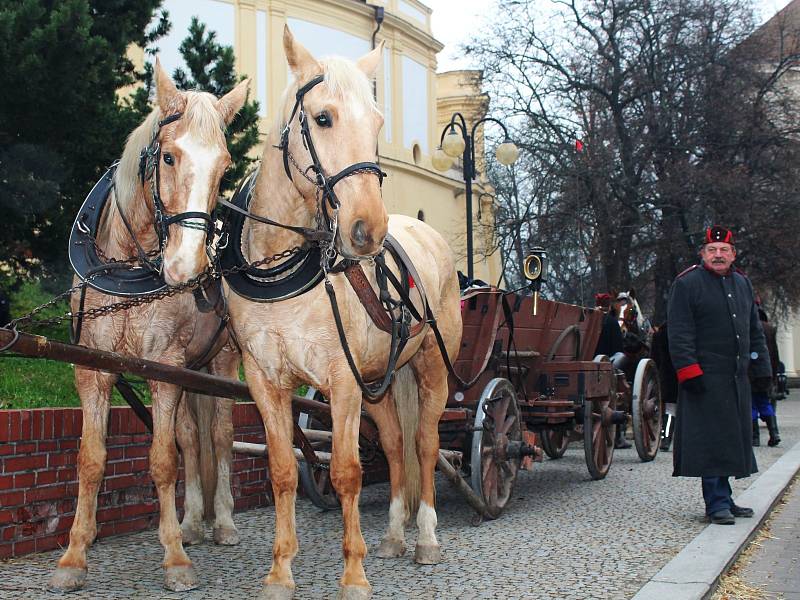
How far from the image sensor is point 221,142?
4.52 metres

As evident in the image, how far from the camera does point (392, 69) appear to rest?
34.0 metres

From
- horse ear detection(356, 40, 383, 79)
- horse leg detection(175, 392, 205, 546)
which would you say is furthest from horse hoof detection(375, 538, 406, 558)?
horse ear detection(356, 40, 383, 79)

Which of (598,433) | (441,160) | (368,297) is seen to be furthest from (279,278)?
(441,160)

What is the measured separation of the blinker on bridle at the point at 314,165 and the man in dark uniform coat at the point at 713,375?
343 cm

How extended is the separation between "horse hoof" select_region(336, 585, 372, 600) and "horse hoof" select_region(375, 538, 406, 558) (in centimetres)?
135

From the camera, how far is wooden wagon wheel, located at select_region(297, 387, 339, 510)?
708 cm

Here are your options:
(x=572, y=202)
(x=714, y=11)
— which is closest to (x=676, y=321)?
(x=572, y=202)

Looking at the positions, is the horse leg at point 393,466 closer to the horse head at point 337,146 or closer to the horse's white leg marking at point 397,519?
the horse's white leg marking at point 397,519

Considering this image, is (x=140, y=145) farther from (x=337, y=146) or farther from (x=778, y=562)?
(x=778, y=562)

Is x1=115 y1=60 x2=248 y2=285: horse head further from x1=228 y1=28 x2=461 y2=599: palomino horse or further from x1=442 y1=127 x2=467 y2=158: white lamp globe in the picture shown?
x1=442 y1=127 x2=467 y2=158: white lamp globe

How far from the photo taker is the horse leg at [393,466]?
5.81m

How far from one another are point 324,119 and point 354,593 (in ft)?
6.87

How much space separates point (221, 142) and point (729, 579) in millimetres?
3514

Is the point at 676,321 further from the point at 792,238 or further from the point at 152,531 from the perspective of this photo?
the point at 792,238
